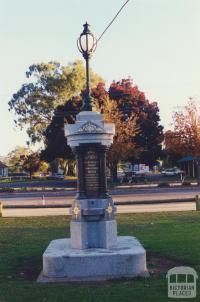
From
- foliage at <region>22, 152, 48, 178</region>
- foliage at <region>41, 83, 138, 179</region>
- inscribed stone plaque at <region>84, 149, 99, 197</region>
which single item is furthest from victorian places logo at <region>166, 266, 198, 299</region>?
foliage at <region>22, 152, 48, 178</region>

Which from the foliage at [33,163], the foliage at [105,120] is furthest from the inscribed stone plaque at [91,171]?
the foliage at [33,163]

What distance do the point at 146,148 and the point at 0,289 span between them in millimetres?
45918

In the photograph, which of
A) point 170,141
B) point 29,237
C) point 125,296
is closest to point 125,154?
point 170,141

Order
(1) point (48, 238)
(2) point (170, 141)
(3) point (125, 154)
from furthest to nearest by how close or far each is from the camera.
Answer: (2) point (170, 141)
(3) point (125, 154)
(1) point (48, 238)

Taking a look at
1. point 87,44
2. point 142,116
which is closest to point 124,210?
point 87,44

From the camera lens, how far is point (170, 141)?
159 ft

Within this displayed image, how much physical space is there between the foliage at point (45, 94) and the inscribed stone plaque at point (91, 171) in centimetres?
5150

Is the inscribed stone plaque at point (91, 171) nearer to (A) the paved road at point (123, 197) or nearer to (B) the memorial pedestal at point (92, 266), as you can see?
(B) the memorial pedestal at point (92, 266)

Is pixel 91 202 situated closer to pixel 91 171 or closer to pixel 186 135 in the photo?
pixel 91 171

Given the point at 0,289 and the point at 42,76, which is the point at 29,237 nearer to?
the point at 0,289

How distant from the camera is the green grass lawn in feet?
27.5

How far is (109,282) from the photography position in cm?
941

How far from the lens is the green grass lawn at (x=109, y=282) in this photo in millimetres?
8367

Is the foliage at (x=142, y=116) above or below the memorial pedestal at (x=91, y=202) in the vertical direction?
above
